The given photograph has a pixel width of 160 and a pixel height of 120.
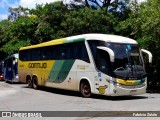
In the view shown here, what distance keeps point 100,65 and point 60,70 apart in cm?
448

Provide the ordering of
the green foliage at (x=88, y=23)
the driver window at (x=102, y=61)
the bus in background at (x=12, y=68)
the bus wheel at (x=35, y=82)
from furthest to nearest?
1. the bus in background at (x=12, y=68)
2. the bus wheel at (x=35, y=82)
3. the green foliage at (x=88, y=23)
4. the driver window at (x=102, y=61)

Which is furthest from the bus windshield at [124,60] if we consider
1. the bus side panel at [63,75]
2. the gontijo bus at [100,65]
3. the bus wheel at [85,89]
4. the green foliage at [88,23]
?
the green foliage at [88,23]

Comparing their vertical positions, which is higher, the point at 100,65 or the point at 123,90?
the point at 100,65

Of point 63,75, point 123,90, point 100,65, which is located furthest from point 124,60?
point 63,75

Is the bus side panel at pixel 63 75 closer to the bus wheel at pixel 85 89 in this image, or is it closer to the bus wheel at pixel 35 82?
the bus wheel at pixel 85 89

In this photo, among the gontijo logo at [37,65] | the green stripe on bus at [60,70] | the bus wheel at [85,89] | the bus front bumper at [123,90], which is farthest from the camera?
the gontijo logo at [37,65]

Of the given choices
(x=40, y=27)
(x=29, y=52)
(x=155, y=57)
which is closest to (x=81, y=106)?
(x=155, y=57)

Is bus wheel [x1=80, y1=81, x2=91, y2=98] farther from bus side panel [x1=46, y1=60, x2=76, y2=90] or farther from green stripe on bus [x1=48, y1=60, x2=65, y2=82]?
green stripe on bus [x1=48, y1=60, x2=65, y2=82]

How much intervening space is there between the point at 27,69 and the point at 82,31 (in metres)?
7.25

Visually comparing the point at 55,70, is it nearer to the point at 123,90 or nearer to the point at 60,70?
the point at 60,70

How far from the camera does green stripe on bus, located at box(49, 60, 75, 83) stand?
67.5 feet

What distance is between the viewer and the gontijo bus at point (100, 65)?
17.1m

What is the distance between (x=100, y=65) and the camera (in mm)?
17656

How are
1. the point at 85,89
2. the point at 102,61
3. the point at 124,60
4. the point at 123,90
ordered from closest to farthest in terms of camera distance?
the point at 123,90, the point at 124,60, the point at 102,61, the point at 85,89
